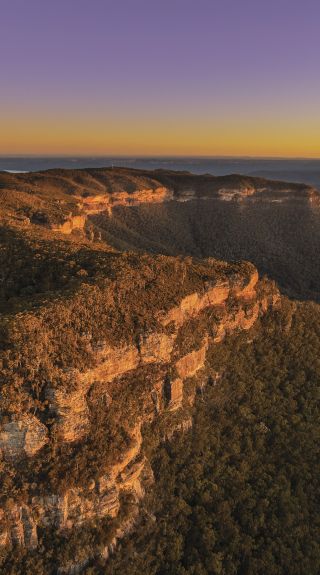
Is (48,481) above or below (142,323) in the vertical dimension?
below

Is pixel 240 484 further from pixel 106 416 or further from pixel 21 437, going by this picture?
pixel 21 437

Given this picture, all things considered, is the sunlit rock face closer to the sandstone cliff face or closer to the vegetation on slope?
the sandstone cliff face

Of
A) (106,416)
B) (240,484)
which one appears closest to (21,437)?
(106,416)

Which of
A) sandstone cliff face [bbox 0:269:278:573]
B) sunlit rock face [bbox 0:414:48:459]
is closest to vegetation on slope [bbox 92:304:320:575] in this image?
sandstone cliff face [bbox 0:269:278:573]

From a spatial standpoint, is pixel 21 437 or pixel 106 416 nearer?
pixel 21 437

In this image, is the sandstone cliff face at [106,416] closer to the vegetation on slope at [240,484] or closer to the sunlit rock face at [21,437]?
the sunlit rock face at [21,437]

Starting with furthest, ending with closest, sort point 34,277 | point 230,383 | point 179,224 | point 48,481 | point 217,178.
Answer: point 217,178
point 179,224
point 230,383
point 34,277
point 48,481

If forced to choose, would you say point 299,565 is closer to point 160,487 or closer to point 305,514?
point 305,514

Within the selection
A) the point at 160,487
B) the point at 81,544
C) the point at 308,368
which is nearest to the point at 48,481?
the point at 81,544

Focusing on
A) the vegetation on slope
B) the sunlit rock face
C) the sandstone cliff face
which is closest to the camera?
the sunlit rock face
